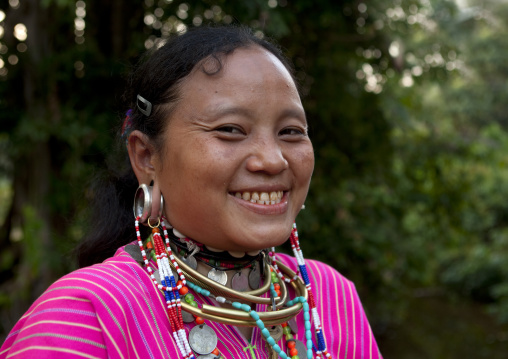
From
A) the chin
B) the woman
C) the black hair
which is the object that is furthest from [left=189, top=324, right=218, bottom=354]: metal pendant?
the black hair

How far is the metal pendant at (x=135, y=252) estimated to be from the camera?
1494 millimetres

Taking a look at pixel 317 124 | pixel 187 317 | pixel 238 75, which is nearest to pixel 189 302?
pixel 187 317

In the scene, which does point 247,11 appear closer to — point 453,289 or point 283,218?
point 283,218

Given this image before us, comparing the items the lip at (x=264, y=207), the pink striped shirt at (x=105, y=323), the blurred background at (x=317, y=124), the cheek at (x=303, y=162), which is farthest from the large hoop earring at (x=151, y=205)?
the blurred background at (x=317, y=124)

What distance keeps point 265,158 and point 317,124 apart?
2.78 meters

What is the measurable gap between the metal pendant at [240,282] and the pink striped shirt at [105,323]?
0.08m

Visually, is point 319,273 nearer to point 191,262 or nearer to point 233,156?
point 191,262

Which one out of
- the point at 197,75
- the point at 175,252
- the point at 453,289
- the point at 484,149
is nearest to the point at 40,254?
the point at 175,252

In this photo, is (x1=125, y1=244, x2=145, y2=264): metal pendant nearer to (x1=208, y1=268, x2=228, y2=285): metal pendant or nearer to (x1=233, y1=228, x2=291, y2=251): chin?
(x1=208, y1=268, x2=228, y2=285): metal pendant

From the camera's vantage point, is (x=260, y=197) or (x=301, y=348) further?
(x=301, y=348)

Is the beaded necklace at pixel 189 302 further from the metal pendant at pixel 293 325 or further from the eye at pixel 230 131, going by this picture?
the eye at pixel 230 131

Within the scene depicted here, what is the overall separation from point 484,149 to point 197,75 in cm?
397

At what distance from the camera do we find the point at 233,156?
138 centimetres

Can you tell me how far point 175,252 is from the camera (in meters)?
1.52
